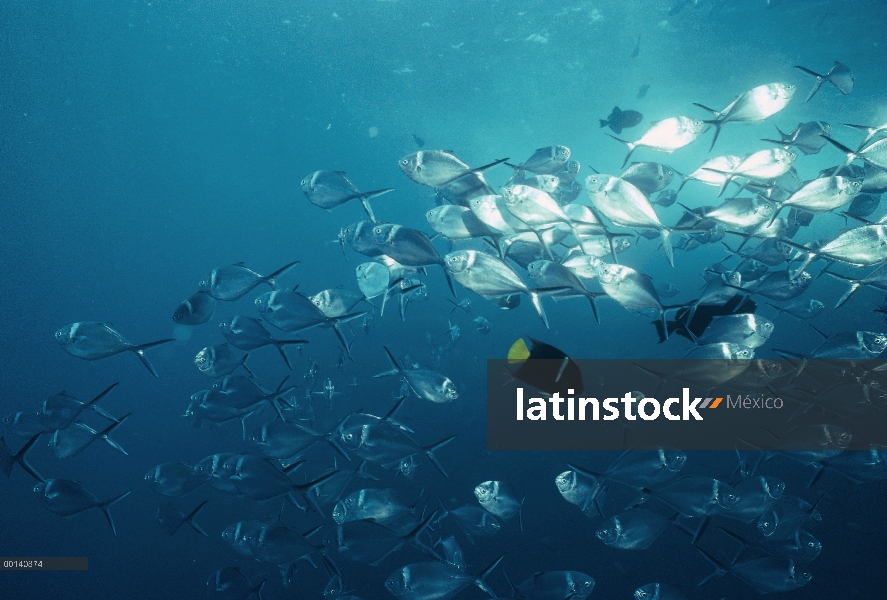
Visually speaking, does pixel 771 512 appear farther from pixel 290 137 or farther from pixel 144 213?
pixel 290 137

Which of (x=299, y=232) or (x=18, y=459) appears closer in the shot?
(x=18, y=459)

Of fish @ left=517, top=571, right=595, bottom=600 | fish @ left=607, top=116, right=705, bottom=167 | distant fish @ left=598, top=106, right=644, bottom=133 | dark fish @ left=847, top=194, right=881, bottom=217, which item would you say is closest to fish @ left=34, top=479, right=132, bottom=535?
fish @ left=517, top=571, right=595, bottom=600

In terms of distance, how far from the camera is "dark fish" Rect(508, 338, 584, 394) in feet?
9.35

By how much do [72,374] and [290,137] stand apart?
76.8ft

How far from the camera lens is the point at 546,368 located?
2.87 metres

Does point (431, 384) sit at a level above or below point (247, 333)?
below

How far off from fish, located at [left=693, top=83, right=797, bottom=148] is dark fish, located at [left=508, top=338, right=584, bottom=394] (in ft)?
9.01

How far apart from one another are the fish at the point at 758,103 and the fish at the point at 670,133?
0.21m

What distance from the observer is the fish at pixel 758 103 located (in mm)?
3832

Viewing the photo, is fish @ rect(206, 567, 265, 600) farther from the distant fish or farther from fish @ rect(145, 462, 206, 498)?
the distant fish

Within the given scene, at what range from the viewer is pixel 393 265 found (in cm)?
484

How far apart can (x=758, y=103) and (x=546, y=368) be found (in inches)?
136

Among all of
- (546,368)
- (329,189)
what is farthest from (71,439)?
(546,368)

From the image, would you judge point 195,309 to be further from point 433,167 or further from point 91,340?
point 433,167
